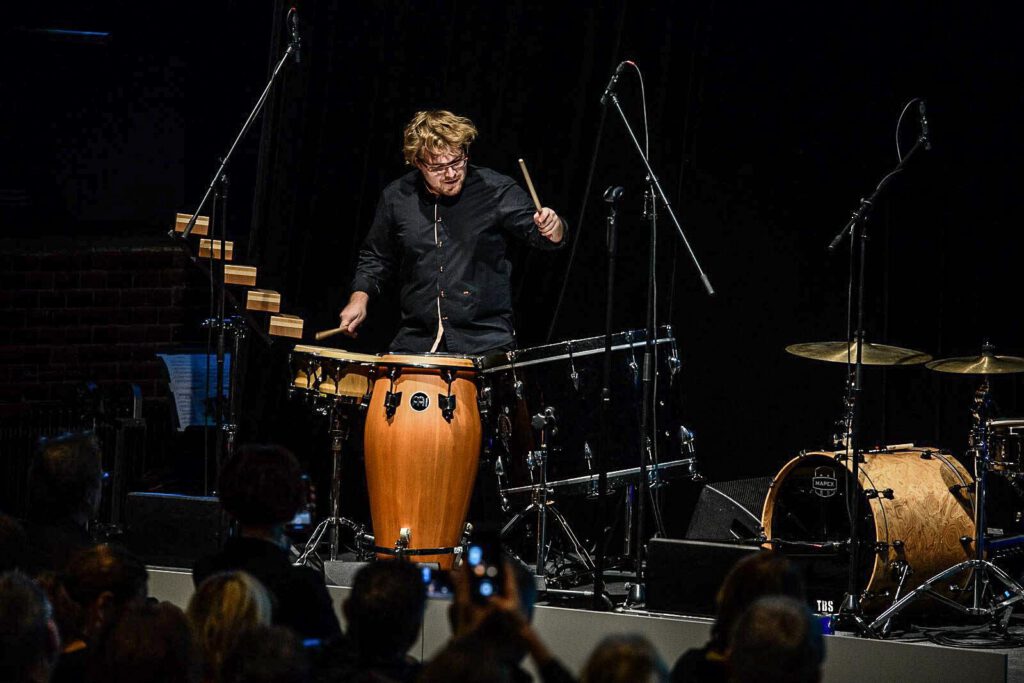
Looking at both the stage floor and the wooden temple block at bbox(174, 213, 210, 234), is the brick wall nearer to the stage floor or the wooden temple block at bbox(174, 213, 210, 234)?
the wooden temple block at bbox(174, 213, 210, 234)

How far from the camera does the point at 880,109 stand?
6.62 metres

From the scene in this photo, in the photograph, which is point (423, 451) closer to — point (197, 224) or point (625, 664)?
point (197, 224)

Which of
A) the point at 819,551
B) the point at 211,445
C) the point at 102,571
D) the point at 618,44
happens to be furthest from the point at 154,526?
the point at 618,44

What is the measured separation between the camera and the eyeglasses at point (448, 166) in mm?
6207

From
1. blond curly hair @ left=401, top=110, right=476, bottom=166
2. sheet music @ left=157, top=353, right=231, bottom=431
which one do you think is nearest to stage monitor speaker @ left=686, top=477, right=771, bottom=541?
blond curly hair @ left=401, top=110, right=476, bottom=166

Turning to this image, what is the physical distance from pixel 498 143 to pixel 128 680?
16.4ft

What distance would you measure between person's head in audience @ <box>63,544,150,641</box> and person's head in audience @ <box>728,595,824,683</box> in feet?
4.82

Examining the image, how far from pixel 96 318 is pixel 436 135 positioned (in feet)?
12.5

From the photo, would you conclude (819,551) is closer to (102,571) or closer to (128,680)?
(102,571)

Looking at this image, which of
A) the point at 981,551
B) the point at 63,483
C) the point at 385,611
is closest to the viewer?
the point at 385,611

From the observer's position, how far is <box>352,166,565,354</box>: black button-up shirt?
20.5ft

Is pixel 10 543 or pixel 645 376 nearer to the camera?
pixel 10 543

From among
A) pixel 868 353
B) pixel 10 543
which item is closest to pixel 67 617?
pixel 10 543

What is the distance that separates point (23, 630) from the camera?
2.69m
